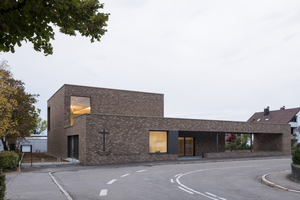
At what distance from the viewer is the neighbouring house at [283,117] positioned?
5253 cm

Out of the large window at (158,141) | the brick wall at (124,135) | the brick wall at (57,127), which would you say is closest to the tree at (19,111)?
the brick wall at (57,127)

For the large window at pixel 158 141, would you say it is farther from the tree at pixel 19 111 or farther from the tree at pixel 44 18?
the tree at pixel 44 18

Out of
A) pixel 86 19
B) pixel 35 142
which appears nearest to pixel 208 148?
pixel 86 19

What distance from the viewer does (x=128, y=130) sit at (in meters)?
22.7

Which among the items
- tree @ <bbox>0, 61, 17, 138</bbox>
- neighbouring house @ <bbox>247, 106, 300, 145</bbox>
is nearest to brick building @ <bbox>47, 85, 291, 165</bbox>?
tree @ <bbox>0, 61, 17, 138</bbox>

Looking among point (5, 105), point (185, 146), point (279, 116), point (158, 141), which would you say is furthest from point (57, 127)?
point (279, 116)

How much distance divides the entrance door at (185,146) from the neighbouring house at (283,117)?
2950 centimetres

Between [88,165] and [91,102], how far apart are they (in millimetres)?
9040

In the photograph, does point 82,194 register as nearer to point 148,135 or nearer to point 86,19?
point 86,19

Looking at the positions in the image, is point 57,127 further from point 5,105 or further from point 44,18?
point 44,18

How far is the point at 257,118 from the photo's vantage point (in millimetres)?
59781

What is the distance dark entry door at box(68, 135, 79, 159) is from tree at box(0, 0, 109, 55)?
18013mm

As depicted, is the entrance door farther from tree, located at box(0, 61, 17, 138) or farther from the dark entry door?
tree, located at box(0, 61, 17, 138)

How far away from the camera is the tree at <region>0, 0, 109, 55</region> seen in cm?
560
